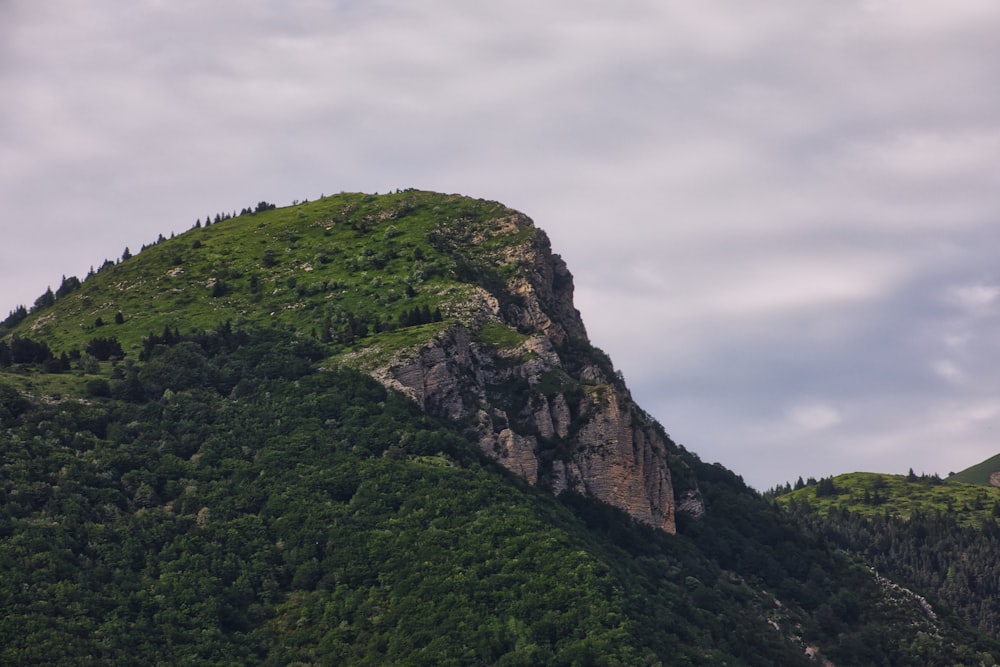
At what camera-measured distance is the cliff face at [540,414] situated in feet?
526

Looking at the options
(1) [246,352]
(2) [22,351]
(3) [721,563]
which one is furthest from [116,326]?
(3) [721,563]

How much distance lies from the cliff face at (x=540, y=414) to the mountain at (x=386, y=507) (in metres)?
0.35

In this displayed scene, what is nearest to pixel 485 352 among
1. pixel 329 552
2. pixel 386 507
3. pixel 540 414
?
pixel 540 414

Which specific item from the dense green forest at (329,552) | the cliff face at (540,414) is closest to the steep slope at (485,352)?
the cliff face at (540,414)

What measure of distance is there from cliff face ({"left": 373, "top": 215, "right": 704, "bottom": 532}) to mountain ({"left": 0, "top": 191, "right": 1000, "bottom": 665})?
35 centimetres

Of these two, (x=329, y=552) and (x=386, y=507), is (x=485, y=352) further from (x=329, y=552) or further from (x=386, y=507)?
(x=329, y=552)

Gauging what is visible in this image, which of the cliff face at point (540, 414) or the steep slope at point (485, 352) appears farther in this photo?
the steep slope at point (485, 352)

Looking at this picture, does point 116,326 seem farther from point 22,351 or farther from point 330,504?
point 330,504

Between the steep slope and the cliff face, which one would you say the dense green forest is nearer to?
the cliff face

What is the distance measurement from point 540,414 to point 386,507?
31.8 m

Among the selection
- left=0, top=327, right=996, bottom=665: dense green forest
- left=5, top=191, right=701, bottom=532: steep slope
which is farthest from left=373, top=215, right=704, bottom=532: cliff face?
left=0, top=327, right=996, bottom=665: dense green forest

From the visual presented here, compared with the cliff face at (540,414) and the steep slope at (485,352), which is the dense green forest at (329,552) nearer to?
the cliff face at (540,414)

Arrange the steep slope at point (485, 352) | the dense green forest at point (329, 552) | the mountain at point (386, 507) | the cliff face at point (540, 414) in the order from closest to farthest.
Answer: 1. the dense green forest at point (329, 552)
2. the mountain at point (386, 507)
3. the cliff face at point (540, 414)
4. the steep slope at point (485, 352)

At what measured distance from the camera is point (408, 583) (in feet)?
419
